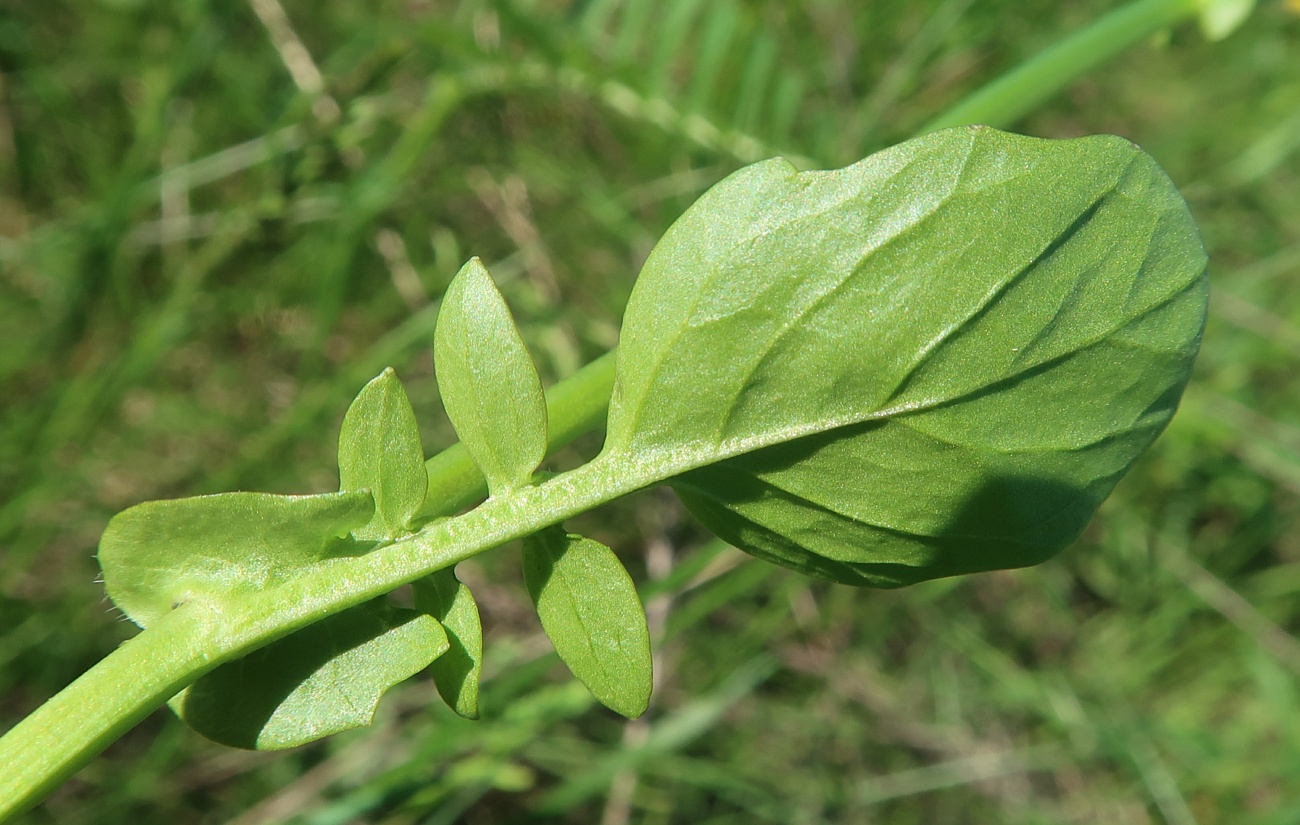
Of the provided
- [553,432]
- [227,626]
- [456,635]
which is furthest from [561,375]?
[227,626]

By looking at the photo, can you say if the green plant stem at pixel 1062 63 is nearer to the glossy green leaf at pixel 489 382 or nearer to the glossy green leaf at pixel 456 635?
the glossy green leaf at pixel 489 382

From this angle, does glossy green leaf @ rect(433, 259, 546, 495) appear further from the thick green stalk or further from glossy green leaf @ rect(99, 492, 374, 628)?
glossy green leaf @ rect(99, 492, 374, 628)

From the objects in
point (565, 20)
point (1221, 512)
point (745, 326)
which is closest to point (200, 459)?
point (565, 20)

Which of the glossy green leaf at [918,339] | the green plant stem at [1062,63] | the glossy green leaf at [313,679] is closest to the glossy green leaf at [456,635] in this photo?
the glossy green leaf at [313,679]

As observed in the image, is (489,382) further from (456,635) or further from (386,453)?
(456,635)

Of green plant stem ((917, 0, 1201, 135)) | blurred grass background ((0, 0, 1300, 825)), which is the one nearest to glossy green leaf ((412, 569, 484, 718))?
blurred grass background ((0, 0, 1300, 825))

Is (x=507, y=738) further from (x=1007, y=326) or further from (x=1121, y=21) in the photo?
(x=1121, y=21)
